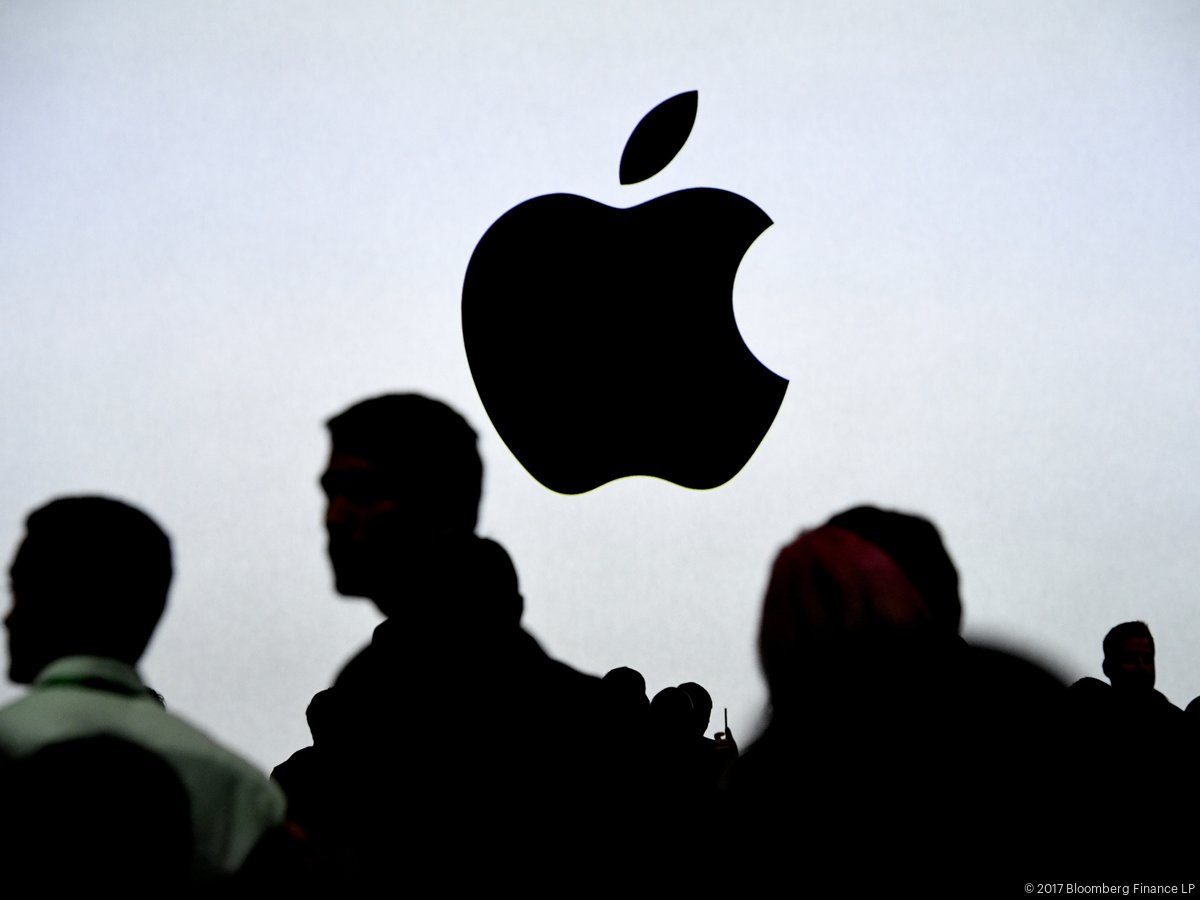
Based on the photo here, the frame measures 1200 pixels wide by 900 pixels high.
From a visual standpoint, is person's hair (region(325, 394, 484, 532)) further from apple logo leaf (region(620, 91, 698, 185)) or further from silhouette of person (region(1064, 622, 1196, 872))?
apple logo leaf (region(620, 91, 698, 185))

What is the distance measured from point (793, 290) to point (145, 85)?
1.75m

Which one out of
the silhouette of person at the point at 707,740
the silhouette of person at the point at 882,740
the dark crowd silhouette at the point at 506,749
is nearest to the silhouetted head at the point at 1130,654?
the silhouette of person at the point at 707,740

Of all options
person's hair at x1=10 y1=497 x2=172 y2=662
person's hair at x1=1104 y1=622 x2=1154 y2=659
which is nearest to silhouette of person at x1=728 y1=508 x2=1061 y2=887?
person's hair at x1=10 y1=497 x2=172 y2=662

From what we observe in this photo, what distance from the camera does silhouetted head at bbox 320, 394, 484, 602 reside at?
3.60 ft

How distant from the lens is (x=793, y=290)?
3045 millimetres

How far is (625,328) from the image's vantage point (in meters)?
3.08

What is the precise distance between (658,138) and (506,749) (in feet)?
7.83

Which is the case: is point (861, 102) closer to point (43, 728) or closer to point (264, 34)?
point (264, 34)

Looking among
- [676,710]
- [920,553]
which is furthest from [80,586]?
[676,710]

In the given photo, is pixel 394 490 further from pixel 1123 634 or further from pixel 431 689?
pixel 1123 634

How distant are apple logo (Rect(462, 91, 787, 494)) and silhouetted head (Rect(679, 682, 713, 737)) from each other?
1.85ft

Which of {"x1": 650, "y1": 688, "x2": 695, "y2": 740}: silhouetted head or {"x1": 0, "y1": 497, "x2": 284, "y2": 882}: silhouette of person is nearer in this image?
{"x1": 0, "y1": 497, "x2": 284, "y2": 882}: silhouette of person

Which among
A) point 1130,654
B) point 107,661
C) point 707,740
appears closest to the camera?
point 107,661

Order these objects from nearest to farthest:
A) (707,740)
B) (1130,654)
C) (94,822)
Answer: (94,822), (1130,654), (707,740)
